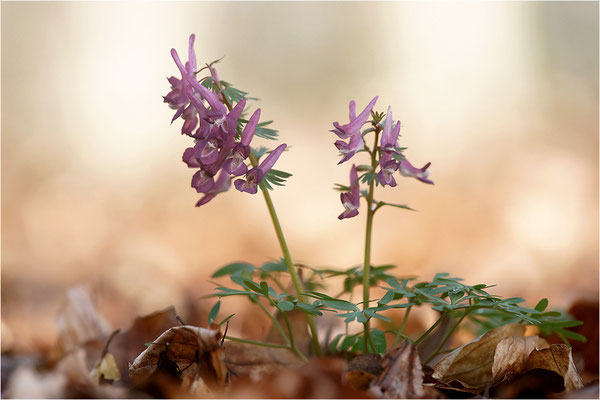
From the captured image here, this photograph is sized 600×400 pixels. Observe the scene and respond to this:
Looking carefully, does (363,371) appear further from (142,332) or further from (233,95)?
(142,332)

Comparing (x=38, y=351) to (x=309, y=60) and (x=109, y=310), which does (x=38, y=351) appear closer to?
(x=109, y=310)

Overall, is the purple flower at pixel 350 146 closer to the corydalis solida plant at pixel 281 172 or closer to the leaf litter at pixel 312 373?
the corydalis solida plant at pixel 281 172

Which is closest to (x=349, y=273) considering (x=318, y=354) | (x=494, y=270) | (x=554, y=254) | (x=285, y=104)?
(x=318, y=354)

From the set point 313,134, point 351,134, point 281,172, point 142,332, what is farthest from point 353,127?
point 313,134

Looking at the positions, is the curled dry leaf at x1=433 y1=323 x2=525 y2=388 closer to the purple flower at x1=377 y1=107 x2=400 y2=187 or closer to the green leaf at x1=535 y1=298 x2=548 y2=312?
the green leaf at x1=535 y1=298 x2=548 y2=312

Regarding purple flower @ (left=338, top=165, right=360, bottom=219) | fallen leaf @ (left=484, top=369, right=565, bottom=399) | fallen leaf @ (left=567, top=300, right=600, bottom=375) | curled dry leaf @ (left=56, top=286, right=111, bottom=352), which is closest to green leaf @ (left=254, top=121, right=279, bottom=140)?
purple flower @ (left=338, top=165, right=360, bottom=219)

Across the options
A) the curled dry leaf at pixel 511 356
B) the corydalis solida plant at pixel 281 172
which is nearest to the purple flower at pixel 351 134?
the corydalis solida plant at pixel 281 172

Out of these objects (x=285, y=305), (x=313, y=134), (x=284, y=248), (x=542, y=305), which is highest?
(x=313, y=134)
